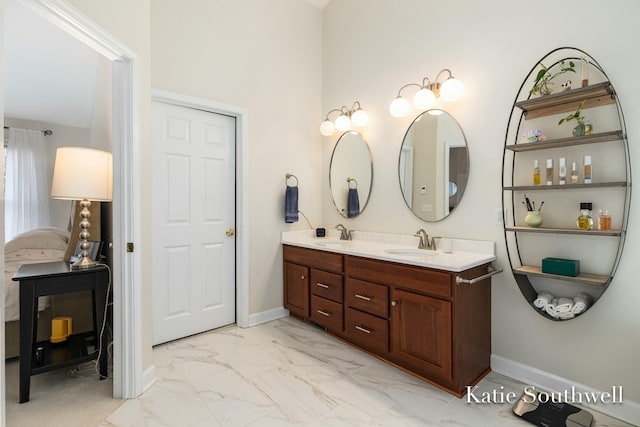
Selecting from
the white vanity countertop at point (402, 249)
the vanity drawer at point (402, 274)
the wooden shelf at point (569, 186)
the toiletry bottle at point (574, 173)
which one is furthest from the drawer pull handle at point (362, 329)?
the toiletry bottle at point (574, 173)

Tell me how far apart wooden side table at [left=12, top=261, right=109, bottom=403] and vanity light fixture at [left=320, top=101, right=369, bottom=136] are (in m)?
2.39

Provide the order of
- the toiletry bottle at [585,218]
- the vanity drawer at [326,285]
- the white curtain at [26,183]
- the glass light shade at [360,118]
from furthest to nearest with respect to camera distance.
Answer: the white curtain at [26,183] → the glass light shade at [360,118] → the vanity drawer at [326,285] → the toiletry bottle at [585,218]

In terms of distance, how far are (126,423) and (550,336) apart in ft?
8.39

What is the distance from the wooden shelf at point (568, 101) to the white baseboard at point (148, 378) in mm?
2885

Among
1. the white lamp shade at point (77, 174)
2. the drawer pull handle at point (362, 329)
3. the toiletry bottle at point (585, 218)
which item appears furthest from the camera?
the drawer pull handle at point (362, 329)

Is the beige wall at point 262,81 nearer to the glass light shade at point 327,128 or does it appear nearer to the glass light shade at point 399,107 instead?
the glass light shade at point 327,128

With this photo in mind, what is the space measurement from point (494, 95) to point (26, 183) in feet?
17.3

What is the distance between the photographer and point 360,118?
319 centimetres

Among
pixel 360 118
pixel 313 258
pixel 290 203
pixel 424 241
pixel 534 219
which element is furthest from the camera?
pixel 290 203

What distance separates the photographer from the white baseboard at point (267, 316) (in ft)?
10.4

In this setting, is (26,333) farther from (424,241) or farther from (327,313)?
(424,241)

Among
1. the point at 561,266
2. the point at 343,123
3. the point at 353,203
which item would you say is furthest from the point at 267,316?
the point at 561,266

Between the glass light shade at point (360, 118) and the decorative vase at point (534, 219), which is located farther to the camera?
the glass light shade at point (360, 118)

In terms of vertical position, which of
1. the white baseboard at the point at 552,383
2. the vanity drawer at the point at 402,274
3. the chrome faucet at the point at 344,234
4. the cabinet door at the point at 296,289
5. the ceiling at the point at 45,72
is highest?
the ceiling at the point at 45,72
